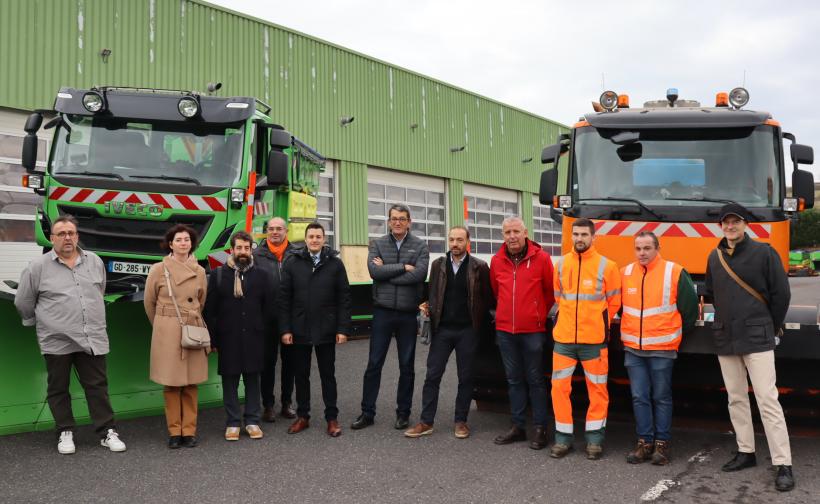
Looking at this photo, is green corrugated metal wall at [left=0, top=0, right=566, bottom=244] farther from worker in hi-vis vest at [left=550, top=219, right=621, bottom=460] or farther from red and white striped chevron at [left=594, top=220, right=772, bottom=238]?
worker in hi-vis vest at [left=550, top=219, right=621, bottom=460]

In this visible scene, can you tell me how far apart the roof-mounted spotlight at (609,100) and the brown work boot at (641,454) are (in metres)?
3.51

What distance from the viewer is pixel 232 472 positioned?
215 inches

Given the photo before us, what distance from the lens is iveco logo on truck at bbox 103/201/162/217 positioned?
28.6 ft

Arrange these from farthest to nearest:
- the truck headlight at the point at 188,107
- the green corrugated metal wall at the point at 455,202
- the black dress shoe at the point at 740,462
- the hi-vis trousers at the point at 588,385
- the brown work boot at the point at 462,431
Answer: the green corrugated metal wall at the point at 455,202, the truck headlight at the point at 188,107, the brown work boot at the point at 462,431, the hi-vis trousers at the point at 588,385, the black dress shoe at the point at 740,462

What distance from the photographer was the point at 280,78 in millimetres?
19547

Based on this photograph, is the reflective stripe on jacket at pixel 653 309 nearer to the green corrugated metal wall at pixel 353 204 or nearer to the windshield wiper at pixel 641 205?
the windshield wiper at pixel 641 205

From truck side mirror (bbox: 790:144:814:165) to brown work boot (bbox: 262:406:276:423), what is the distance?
18.2 feet

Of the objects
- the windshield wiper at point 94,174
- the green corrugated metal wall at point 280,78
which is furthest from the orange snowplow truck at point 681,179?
the green corrugated metal wall at point 280,78

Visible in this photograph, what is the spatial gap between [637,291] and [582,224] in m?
0.67

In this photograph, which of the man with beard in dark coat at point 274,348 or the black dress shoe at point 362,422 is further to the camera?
the man with beard in dark coat at point 274,348

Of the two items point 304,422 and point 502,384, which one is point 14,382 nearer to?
point 304,422

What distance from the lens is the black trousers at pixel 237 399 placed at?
655 cm

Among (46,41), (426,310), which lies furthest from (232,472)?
(46,41)

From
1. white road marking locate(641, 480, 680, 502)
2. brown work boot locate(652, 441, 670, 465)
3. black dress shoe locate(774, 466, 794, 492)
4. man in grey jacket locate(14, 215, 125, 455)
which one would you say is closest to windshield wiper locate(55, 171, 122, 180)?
man in grey jacket locate(14, 215, 125, 455)
